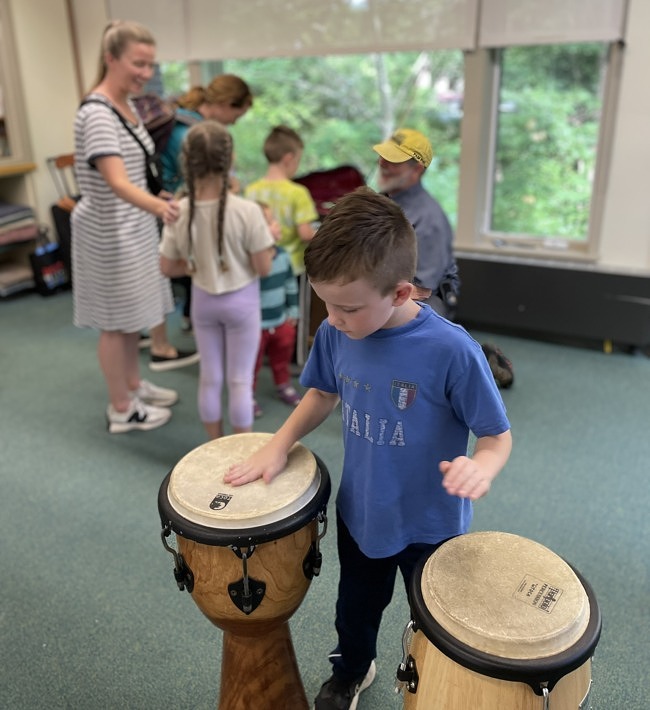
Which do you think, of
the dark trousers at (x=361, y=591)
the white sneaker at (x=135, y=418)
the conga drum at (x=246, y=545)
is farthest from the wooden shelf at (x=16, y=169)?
the dark trousers at (x=361, y=591)

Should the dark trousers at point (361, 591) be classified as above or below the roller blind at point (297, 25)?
below

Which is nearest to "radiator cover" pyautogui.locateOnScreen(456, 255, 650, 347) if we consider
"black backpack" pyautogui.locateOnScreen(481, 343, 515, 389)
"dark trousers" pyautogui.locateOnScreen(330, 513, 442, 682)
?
"black backpack" pyautogui.locateOnScreen(481, 343, 515, 389)

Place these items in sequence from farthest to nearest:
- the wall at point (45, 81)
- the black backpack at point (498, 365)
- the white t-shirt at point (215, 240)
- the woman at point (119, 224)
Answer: the wall at point (45, 81), the woman at point (119, 224), the white t-shirt at point (215, 240), the black backpack at point (498, 365)

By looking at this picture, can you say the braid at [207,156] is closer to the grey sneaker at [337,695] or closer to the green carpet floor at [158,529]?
the green carpet floor at [158,529]

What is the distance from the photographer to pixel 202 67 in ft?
13.9

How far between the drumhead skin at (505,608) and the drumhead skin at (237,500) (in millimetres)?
248

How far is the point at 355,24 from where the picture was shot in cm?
354

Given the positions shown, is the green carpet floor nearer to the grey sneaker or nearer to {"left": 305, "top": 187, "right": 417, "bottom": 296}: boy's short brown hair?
the grey sneaker

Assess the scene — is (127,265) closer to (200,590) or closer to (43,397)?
(43,397)

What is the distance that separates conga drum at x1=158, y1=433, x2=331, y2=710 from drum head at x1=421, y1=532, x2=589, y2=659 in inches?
10.5

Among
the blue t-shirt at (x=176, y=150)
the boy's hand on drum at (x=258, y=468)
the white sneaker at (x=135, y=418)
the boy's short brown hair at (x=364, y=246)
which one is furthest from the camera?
the blue t-shirt at (x=176, y=150)

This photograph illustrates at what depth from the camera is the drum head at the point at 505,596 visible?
0.92 meters

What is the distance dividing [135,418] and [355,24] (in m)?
2.34

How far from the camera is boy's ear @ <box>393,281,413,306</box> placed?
1035mm
